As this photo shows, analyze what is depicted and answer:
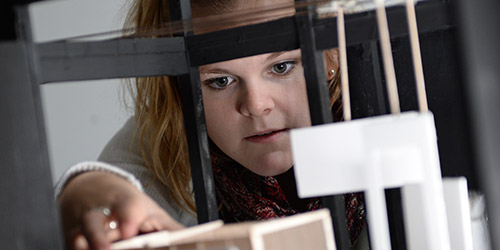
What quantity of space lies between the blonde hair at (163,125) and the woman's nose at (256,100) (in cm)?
10

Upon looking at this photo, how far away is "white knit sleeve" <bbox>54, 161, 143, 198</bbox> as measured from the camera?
1.81 feet

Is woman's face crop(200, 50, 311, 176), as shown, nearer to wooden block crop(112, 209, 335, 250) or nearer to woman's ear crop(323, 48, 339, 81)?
woman's ear crop(323, 48, 339, 81)

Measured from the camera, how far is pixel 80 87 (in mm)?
1020

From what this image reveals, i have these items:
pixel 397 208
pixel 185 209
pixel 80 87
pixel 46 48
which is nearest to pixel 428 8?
pixel 397 208

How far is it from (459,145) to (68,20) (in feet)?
2.12

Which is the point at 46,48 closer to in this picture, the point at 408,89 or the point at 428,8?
the point at 428,8

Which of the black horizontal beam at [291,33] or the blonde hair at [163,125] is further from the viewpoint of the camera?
the blonde hair at [163,125]

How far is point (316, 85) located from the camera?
22.4 inches

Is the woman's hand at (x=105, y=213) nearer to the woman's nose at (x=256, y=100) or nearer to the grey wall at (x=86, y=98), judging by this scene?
the woman's nose at (x=256, y=100)

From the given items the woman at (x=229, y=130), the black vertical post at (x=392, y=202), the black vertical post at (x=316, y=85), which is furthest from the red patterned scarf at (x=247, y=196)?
the black vertical post at (x=316, y=85)

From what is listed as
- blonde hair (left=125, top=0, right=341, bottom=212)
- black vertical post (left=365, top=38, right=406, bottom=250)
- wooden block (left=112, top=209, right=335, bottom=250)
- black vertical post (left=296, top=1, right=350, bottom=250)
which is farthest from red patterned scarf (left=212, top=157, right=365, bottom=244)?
wooden block (left=112, top=209, right=335, bottom=250)

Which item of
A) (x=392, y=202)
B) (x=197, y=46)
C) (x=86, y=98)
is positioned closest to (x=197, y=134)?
(x=197, y=46)

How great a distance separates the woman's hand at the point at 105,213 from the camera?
0.49m

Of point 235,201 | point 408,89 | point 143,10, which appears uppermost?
point 143,10
